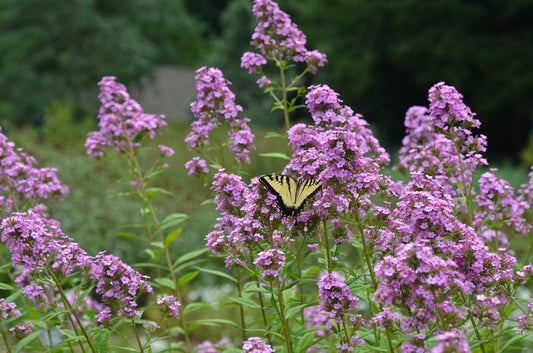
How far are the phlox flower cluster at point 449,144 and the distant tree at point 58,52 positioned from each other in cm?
2664

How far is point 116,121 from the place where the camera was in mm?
4805

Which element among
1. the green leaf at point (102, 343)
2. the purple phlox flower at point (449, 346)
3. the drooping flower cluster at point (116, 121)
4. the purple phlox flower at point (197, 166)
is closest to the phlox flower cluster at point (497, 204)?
the purple phlox flower at point (197, 166)

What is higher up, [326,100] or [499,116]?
[499,116]

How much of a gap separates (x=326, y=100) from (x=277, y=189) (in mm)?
672

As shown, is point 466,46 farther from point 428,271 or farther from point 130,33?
point 428,271

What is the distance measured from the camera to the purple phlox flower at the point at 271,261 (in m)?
2.90

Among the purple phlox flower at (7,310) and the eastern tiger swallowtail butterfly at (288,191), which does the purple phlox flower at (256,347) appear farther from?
the purple phlox flower at (7,310)

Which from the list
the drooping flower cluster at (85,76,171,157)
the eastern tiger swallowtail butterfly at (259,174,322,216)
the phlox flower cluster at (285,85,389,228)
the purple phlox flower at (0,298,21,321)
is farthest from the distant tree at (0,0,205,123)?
the eastern tiger swallowtail butterfly at (259,174,322,216)

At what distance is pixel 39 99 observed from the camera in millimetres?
29547

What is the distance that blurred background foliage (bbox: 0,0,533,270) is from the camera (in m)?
15.0

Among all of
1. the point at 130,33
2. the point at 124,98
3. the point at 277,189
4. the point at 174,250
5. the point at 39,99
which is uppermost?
the point at 130,33

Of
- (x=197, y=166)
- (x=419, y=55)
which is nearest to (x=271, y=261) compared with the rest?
(x=197, y=166)

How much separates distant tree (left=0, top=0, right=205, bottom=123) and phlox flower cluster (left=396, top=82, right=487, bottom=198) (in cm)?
2664

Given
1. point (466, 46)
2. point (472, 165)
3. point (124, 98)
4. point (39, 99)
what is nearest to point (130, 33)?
point (39, 99)
